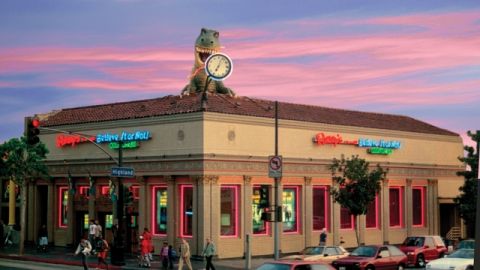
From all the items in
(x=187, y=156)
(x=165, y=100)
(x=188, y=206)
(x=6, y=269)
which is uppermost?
(x=165, y=100)

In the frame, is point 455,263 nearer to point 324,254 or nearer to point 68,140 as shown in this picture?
point 324,254

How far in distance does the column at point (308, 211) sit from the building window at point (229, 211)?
5870 millimetres

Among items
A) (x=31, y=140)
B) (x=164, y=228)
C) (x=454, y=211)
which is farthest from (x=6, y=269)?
(x=454, y=211)

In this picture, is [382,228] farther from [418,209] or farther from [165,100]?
[165,100]

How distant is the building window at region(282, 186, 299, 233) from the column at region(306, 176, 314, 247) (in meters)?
0.47

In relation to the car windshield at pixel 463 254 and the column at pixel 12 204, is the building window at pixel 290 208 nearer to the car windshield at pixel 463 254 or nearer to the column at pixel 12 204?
the car windshield at pixel 463 254

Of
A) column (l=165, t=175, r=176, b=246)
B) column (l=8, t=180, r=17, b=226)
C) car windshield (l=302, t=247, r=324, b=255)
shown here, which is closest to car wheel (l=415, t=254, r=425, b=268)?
car windshield (l=302, t=247, r=324, b=255)

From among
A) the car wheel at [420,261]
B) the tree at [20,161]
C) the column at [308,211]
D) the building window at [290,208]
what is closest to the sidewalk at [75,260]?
the tree at [20,161]

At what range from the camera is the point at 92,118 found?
53.6 meters

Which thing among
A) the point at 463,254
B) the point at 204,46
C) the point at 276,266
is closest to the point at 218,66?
the point at 204,46

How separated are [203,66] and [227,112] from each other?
767 cm

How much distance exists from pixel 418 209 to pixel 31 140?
35584 mm

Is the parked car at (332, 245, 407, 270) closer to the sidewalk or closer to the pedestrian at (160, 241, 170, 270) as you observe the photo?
the sidewalk

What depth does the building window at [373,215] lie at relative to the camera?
5547 cm
